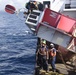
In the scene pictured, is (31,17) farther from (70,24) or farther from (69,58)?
(69,58)

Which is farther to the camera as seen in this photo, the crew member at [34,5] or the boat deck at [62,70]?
the crew member at [34,5]

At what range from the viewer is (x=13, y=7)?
21.9 m

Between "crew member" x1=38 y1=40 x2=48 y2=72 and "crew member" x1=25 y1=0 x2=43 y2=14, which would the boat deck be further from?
"crew member" x1=25 y1=0 x2=43 y2=14

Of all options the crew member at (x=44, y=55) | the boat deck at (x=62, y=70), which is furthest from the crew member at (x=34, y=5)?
the boat deck at (x=62, y=70)

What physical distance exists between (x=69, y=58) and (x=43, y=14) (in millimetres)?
5384

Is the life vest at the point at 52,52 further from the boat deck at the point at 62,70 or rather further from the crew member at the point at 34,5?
the crew member at the point at 34,5

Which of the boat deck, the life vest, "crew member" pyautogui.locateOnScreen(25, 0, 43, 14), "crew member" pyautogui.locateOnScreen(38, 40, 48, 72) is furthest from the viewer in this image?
"crew member" pyautogui.locateOnScreen(25, 0, 43, 14)

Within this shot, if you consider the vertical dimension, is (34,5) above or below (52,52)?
above

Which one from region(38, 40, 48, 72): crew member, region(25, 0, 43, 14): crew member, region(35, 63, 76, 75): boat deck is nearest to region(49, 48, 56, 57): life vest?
region(38, 40, 48, 72): crew member

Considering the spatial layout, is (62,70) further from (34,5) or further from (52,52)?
(34,5)

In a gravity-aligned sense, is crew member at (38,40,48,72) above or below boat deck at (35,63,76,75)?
above

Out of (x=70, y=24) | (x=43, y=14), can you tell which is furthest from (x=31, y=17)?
(x=70, y=24)

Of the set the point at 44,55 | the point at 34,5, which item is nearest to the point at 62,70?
the point at 44,55

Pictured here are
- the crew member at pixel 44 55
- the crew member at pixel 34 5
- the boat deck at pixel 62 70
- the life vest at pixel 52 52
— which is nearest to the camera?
the boat deck at pixel 62 70
